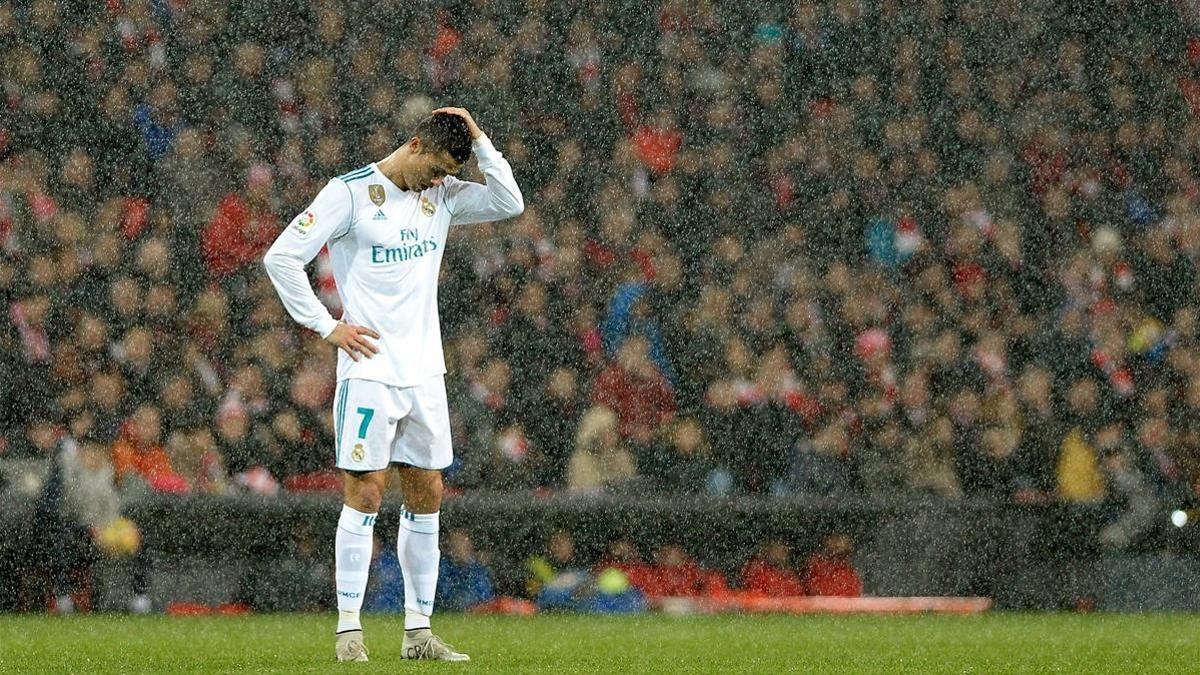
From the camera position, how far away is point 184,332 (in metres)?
9.34

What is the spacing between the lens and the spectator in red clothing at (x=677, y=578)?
8.57 meters

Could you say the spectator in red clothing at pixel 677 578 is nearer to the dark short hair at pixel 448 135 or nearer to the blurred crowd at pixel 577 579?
the blurred crowd at pixel 577 579

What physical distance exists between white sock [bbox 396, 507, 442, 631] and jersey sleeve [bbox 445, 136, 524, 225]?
101 cm

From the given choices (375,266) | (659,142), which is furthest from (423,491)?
(659,142)

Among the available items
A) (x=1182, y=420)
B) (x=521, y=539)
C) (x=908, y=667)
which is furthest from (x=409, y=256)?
(x=1182, y=420)

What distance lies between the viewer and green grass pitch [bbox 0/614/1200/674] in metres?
5.79

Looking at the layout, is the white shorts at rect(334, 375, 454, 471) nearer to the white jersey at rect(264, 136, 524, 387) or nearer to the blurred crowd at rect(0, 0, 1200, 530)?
the white jersey at rect(264, 136, 524, 387)

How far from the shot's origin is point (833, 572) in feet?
28.5

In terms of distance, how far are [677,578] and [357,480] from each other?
3.12 meters

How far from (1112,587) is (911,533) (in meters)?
0.97

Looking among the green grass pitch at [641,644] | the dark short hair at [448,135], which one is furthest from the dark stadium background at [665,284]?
the dark short hair at [448,135]

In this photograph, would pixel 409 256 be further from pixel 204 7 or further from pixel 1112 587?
pixel 204 7

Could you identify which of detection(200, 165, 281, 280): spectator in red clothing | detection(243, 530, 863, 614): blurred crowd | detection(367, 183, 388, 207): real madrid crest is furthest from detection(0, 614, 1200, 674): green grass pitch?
detection(200, 165, 281, 280): spectator in red clothing

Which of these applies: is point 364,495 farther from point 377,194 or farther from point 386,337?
point 377,194
